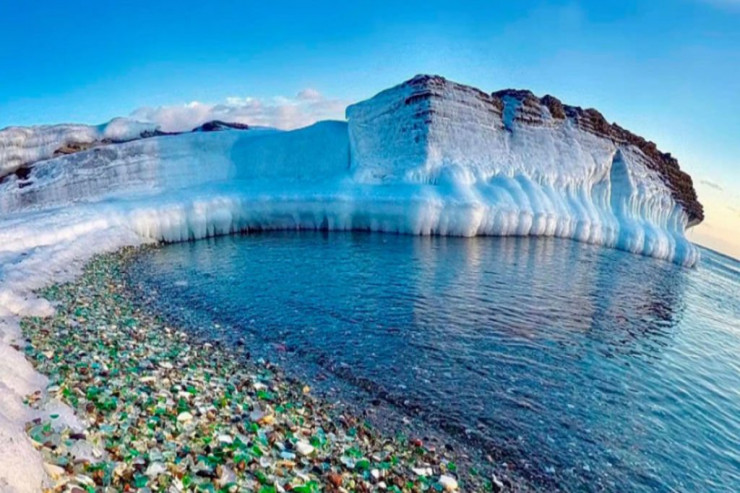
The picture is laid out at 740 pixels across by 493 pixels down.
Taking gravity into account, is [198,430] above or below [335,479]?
above

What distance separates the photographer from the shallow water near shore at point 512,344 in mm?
5973

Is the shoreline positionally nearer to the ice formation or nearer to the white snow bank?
the ice formation

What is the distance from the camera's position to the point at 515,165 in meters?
27.4

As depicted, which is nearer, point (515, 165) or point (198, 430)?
point (198, 430)

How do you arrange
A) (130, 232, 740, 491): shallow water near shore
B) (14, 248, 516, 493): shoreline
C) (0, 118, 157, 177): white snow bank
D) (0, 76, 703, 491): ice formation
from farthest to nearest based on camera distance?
Result: (0, 118, 157, 177): white snow bank → (0, 76, 703, 491): ice formation → (130, 232, 740, 491): shallow water near shore → (14, 248, 516, 493): shoreline

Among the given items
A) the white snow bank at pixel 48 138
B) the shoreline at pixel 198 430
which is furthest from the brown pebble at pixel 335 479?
the white snow bank at pixel 48 138

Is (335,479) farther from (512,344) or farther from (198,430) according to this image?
(512,344)

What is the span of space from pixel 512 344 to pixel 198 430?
6.58 metres

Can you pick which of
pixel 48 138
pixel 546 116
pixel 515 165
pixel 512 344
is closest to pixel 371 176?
pixel 515 165

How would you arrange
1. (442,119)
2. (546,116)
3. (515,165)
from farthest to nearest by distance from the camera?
(546,116)
(515,165)
(442,119)

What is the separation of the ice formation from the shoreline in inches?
500

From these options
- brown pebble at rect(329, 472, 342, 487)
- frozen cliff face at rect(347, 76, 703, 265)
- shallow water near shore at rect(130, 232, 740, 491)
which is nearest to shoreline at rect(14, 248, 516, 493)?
brown pebble at rect(329, 472, 342, 487)

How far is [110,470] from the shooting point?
352 centimetres

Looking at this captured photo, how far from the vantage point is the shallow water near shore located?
597cm
